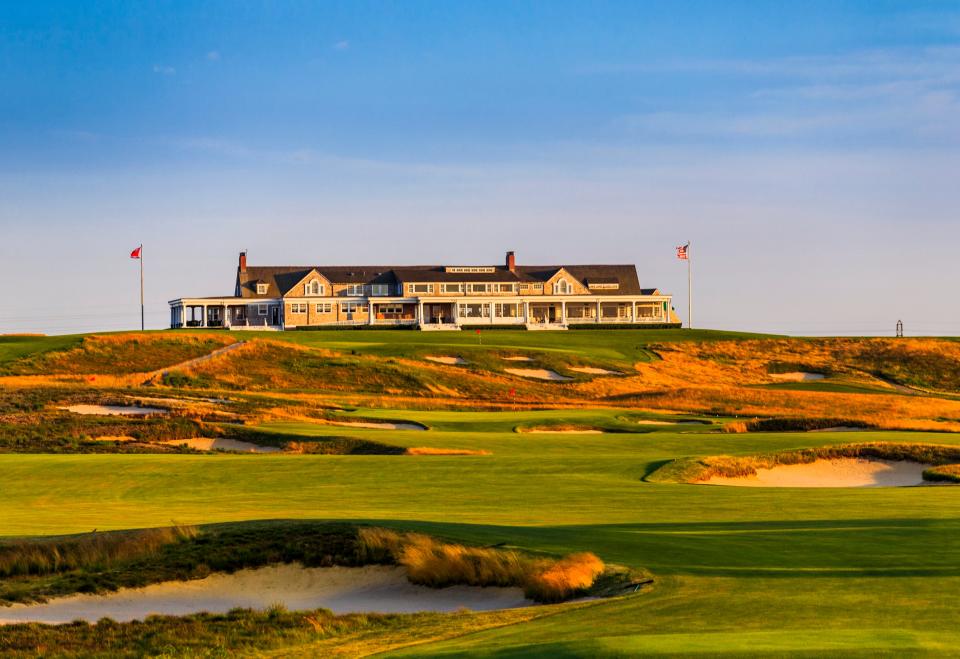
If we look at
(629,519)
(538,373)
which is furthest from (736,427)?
(538,373)

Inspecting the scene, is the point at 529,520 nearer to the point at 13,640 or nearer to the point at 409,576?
the point at 409,576

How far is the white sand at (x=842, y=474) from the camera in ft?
102

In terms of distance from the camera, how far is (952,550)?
15180mm

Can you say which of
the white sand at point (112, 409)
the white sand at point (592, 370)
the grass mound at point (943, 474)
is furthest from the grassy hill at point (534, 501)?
the white sand at point (592, 370)

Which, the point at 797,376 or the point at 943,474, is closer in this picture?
the point at 943,474

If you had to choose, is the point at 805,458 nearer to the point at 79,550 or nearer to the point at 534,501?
the point at 534,501

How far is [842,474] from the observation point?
3228cm

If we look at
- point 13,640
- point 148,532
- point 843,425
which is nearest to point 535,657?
point 13,640

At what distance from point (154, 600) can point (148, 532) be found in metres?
1.78

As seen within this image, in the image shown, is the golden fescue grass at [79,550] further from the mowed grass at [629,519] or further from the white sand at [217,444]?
the white sand at [217,444]

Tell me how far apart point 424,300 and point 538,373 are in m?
45.5

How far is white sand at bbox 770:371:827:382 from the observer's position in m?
88.5

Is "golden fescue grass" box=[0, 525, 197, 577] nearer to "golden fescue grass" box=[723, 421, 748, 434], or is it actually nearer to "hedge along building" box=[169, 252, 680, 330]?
"golden fescue grass" box=[723, 421, 748, 434]

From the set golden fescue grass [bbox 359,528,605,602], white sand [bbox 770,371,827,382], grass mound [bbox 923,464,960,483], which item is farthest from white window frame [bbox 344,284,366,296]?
golden fescue grass [bbox 359,528,605,602]
